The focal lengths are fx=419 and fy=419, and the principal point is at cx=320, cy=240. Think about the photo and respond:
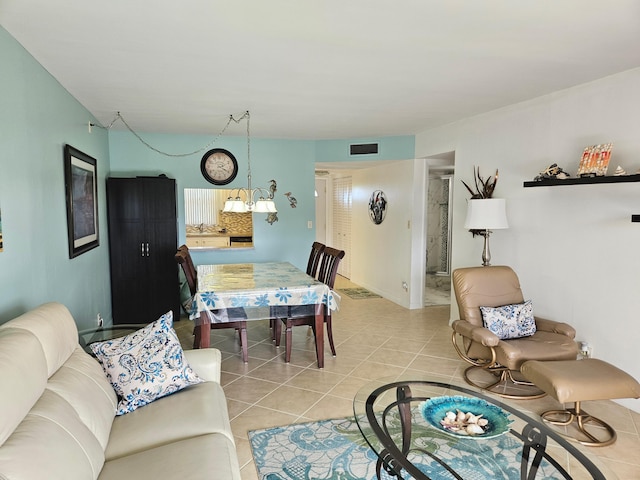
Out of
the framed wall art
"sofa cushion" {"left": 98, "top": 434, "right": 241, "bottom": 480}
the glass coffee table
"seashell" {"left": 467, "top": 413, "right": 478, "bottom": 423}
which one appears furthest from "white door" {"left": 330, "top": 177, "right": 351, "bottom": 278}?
"sofa cushion" {"left": 98, "top": 434, "right": 241, "bottom": 480}

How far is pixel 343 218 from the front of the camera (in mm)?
8062

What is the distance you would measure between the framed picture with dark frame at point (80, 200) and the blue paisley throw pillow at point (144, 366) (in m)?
1.43

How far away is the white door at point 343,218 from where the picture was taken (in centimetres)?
781

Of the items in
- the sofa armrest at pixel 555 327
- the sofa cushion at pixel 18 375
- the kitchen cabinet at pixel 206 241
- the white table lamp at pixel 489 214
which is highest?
the white table lamp at pixel 489 214

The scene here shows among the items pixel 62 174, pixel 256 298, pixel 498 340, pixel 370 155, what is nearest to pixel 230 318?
pixel 256 298

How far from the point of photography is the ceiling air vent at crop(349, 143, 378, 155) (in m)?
5.76

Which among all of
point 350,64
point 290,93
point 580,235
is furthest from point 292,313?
point 580,235

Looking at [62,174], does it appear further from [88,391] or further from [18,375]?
[18,375]

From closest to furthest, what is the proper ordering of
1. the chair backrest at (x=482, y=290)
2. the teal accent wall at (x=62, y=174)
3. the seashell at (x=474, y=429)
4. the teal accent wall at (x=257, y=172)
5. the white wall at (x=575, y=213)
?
the seashell at (x=474, y=429), the teal accent wall at (x=62, y=174), the white wall at (x=575, y=213), the chair backrest at (x=482, y=290), the teal accent wall at (x=257, y=172)

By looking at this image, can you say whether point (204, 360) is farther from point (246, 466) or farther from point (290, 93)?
point (290, 93)

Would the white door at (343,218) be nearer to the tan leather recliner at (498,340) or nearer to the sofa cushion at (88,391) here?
the tan leather recliner at (498,340)

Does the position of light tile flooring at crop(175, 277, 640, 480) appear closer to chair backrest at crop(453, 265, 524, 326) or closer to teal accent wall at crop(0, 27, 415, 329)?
chair backrest at crop(453, 265, 524, 326)

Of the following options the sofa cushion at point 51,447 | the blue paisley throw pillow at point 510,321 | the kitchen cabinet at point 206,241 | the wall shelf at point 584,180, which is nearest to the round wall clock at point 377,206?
the kitchen cabinet at point 206,241

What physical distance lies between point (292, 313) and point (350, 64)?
2.15 meters
